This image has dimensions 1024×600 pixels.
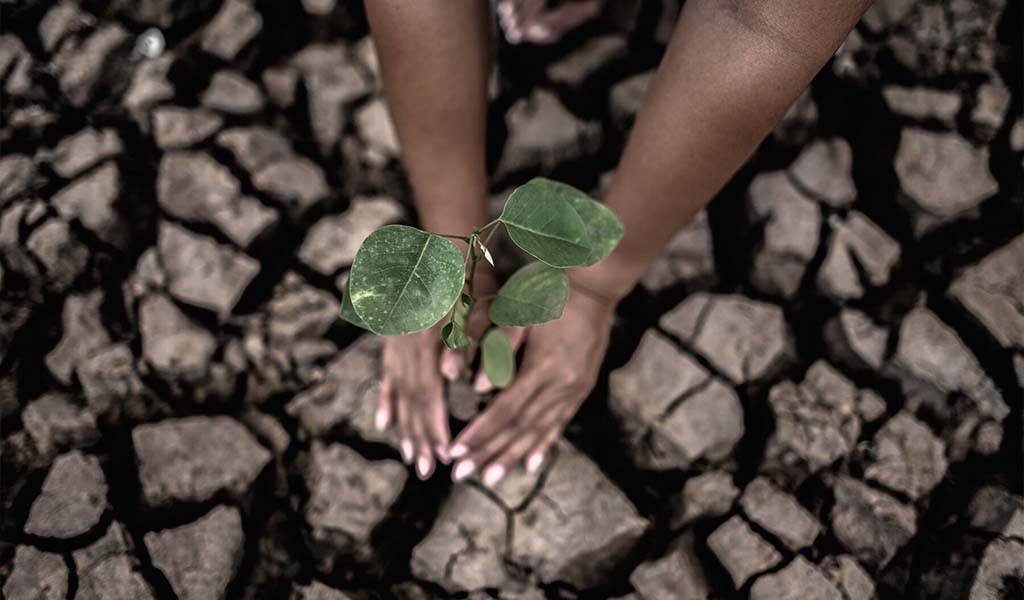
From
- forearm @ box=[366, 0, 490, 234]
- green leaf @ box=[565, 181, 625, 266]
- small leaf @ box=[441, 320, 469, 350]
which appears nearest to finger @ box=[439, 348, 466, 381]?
forearm @ box=[366, 0, 490, 234]

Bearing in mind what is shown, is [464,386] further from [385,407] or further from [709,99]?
[709,99]

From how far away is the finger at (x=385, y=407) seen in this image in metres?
1.13

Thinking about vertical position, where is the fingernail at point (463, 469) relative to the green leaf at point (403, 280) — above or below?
below

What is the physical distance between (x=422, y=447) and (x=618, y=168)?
22.6 inches

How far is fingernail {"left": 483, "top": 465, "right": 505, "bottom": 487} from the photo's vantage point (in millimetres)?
1081

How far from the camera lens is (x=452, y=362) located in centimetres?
111

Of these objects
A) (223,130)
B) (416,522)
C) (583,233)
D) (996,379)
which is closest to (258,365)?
(416,522)

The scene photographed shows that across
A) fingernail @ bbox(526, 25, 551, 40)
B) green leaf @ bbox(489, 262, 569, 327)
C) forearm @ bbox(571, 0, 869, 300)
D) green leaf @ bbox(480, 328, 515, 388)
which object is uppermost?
forearm @ bbox(571, 0, 869, 300)

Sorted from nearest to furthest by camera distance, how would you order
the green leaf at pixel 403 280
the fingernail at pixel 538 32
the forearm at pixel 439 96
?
1. the green leaf at pixel 403 280
2. the forearm at pixel 439 96
3. the fingernail at pixel 538 32

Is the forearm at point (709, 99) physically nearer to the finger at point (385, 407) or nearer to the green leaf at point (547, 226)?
the green leaf at point (547, 226)

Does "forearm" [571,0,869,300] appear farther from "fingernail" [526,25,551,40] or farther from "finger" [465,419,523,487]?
"fingernail" [526,25,551,40]

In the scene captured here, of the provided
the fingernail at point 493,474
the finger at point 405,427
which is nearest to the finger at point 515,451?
the fingernail at point 493,474

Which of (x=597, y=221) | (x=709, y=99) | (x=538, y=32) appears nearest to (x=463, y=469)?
(x=597, y=221)

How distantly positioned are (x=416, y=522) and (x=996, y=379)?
1061 millimetres
